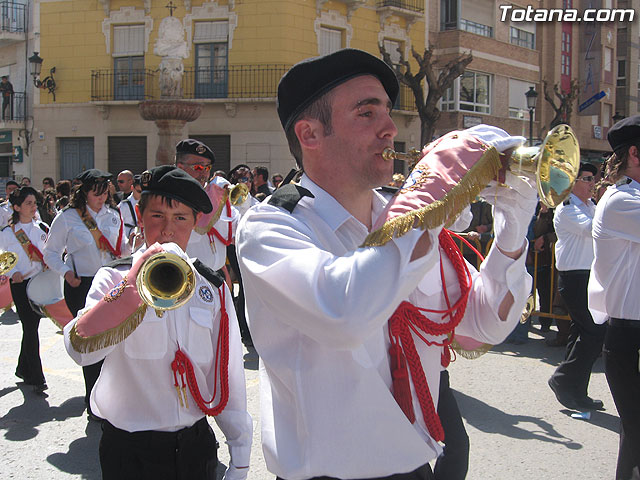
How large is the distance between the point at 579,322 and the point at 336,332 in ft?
15.3

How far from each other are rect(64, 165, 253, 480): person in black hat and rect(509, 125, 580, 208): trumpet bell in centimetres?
135

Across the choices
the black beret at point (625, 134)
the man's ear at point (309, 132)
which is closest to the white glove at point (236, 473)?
the man's ear at point (309, 132)

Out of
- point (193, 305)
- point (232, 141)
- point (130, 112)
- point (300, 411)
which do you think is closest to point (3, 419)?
point (193, 305)

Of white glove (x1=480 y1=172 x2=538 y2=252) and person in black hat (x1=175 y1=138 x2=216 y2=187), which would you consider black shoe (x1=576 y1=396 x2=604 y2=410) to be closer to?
person in black hat (x1=175 y1=138 x2=216 y2=187)

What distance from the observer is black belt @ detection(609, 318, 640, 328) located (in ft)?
12.0

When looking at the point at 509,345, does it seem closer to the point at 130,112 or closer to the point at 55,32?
the point at 130,112

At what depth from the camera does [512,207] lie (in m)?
1.85

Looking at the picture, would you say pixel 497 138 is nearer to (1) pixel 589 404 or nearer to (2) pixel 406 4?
(1) pixel 589 404

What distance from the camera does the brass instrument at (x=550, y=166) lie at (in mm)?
1685

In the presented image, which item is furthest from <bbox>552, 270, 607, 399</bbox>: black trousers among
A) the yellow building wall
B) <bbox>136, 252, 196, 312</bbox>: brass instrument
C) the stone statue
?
the yellow building wall

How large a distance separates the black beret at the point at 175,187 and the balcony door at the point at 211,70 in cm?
2146

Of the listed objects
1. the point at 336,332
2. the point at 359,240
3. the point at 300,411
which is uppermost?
the point at 359,240

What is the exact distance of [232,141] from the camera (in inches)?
930

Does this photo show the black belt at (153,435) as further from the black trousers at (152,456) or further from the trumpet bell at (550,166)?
the trumpet bell at (550,166)
